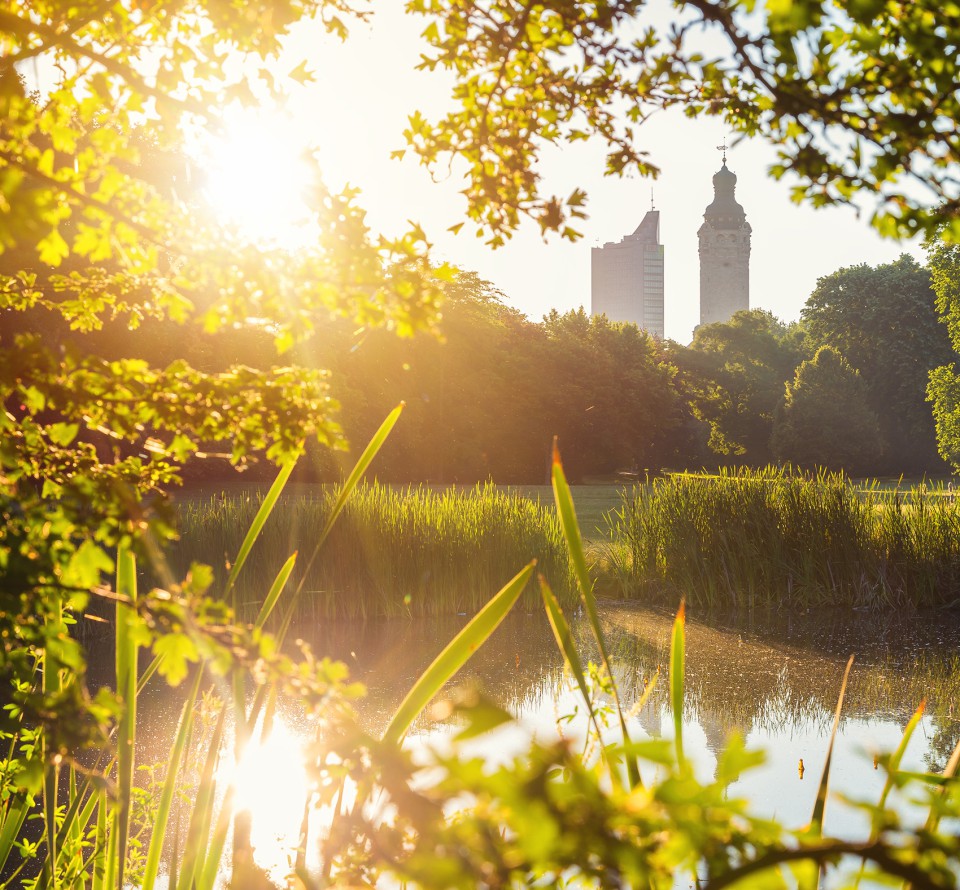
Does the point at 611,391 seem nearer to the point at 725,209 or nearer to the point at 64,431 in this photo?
the point at 64,431

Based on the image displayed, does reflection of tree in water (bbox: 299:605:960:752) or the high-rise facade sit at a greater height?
the high-rise facade

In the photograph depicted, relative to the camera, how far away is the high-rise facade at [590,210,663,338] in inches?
5423

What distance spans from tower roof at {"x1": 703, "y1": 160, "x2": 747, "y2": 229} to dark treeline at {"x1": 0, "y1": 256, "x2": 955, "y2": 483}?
71758 mm

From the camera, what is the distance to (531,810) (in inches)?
21.9

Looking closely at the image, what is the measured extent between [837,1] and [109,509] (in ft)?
3.75

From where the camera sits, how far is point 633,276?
138250 mm

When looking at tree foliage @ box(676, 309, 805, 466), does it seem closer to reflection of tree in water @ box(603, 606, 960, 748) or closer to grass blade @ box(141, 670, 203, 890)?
reflection of tree in water @ box(603, 606, 960, 748)

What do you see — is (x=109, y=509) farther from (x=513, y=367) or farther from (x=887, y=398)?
(x=887, y=398)

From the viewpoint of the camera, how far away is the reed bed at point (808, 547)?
829 cm

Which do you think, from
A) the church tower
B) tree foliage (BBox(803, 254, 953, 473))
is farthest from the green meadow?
the church tower

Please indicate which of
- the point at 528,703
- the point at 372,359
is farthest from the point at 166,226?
the point at 372,359

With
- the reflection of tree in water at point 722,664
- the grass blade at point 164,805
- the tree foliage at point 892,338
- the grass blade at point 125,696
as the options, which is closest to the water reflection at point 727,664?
the reflection of tree in water at point 722,664

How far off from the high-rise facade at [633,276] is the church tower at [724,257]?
23090 millimetres

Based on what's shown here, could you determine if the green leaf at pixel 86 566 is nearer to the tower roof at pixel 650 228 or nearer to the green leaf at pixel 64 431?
the green leaf at pixel 64 431
